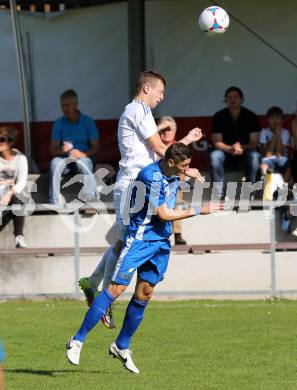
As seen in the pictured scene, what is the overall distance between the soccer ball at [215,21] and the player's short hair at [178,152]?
5.65 m

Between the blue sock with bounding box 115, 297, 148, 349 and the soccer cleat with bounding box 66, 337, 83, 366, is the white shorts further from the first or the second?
the soccer cleat with bounding box 66, 337, 83, 366

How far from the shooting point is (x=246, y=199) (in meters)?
15.0

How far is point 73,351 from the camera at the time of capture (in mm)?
8391

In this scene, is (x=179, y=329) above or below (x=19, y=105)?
below

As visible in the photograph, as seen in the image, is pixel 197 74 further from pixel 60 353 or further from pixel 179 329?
pixel 60 353

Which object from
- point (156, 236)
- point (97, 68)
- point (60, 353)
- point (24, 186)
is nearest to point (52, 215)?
point (24, 186)

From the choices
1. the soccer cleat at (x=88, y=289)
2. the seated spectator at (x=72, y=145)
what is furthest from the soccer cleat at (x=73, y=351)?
the seated spectator at (x=72, y=145)

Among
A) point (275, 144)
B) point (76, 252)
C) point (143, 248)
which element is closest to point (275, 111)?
point (275, 144)

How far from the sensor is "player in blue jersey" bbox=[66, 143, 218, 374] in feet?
27.5

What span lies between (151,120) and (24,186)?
6.17 m

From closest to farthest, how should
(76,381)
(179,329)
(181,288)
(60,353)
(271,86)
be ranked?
(76,381)
(60,353)
(179,329)
(181,288)
(271,86)

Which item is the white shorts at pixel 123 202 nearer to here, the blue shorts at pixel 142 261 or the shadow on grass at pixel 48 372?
the blue shorts at pixel 142 261

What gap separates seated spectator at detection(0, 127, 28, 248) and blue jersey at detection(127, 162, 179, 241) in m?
6.15

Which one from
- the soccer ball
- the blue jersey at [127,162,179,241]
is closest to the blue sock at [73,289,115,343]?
the blue jersey at [127,162,179,241]
